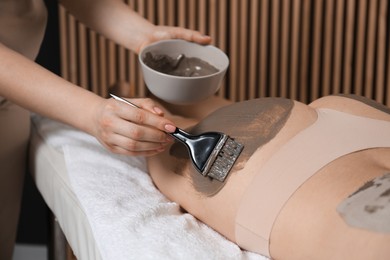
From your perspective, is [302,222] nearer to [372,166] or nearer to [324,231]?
[324,231]

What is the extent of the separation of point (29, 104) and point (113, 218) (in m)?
0.28

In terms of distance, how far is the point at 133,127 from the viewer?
1196mm

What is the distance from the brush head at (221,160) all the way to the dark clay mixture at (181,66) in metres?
0.33

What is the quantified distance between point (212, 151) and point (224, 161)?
27 mm

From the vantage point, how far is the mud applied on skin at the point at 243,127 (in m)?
1.25

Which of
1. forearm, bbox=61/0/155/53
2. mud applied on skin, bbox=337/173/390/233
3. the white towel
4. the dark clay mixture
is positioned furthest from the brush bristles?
forearm, bbox=61/0/155/53

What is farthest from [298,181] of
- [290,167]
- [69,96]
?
[69,96]

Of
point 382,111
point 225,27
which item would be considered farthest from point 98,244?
point 225,27

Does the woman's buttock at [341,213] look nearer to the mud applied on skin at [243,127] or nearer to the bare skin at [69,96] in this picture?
the mud applied on skin at [243,127]

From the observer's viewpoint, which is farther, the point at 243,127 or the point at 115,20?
the point at 115,20

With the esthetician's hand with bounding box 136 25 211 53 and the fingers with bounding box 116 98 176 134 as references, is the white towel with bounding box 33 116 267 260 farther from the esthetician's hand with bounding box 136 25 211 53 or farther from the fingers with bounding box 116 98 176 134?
the esthetician's hand with bounding box 136 25 211 53

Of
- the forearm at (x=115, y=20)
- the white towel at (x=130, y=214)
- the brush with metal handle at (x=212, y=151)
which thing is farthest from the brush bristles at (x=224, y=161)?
the forearm at (x=115, y=20)

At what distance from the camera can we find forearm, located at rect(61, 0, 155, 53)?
165 cm

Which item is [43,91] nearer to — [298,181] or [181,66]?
[181,66]
